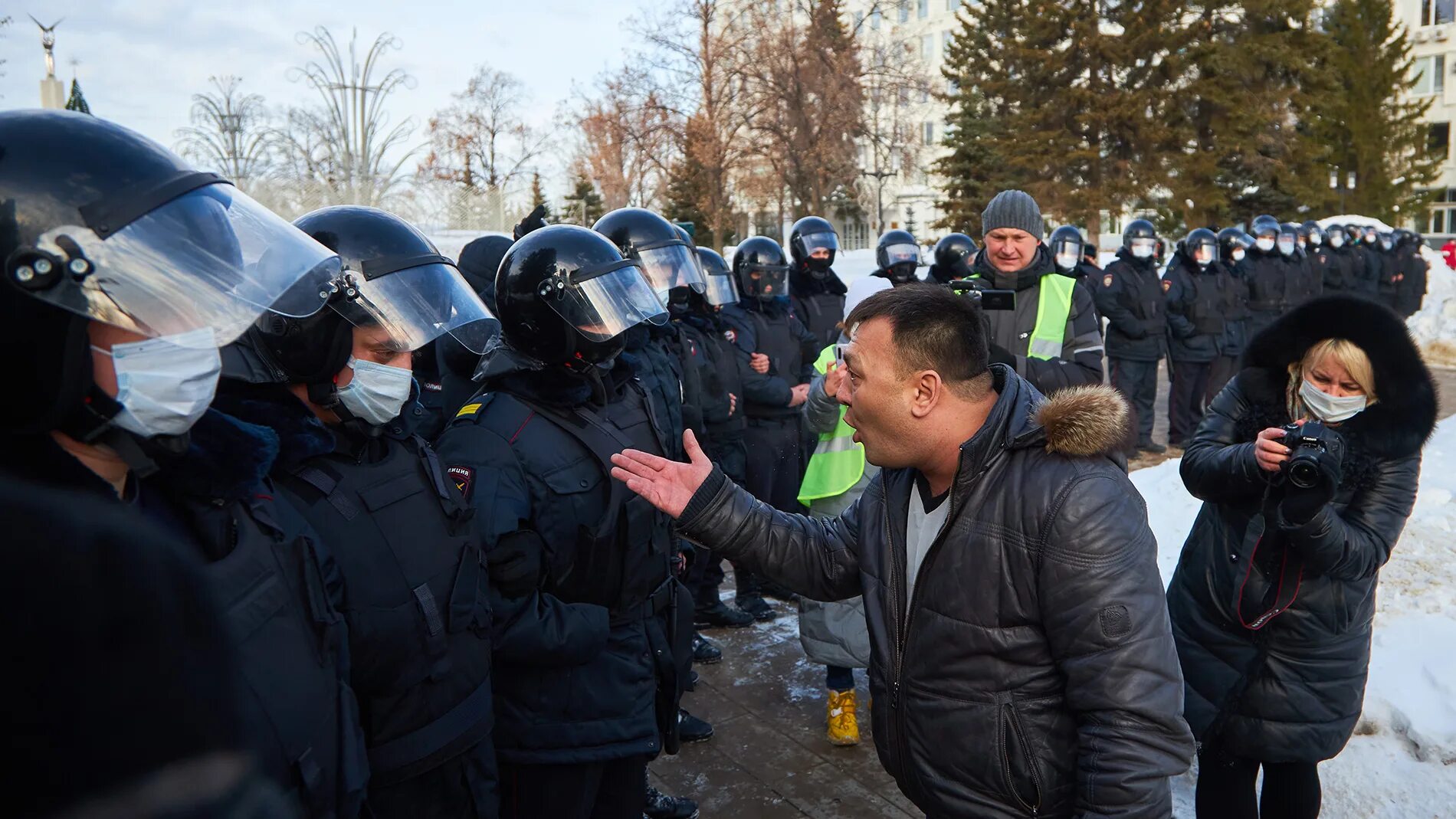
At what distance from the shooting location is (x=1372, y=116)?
42875mm

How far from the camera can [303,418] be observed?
86.7 inches

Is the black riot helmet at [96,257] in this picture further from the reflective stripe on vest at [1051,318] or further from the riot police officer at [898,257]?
the riot police officer at [898,257]

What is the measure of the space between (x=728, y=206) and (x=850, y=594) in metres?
26.6

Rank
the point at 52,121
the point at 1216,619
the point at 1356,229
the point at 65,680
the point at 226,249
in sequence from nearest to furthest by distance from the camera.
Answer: the point at 65,680 → the point at 52,121 → the point at 226,249 → the point at 1216,619 → the point at 1356,229

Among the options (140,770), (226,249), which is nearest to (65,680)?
(140,770)

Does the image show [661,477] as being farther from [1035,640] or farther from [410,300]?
[1035,640]

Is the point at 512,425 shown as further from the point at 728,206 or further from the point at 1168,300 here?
the point at 728,206

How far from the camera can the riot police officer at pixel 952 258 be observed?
7449mm

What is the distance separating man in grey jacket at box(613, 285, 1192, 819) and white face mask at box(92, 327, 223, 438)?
1.40 meters

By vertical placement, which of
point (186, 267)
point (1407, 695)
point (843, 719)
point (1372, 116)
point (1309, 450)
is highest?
point (1372, 116)

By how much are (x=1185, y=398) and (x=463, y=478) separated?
1070cm

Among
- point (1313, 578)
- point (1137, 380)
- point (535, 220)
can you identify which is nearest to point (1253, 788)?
point (1313, 578)

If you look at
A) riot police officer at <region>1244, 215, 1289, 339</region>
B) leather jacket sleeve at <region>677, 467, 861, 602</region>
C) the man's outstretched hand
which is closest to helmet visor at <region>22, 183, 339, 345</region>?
the man's outstretched hand

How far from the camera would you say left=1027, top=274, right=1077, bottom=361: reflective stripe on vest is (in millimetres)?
5148
